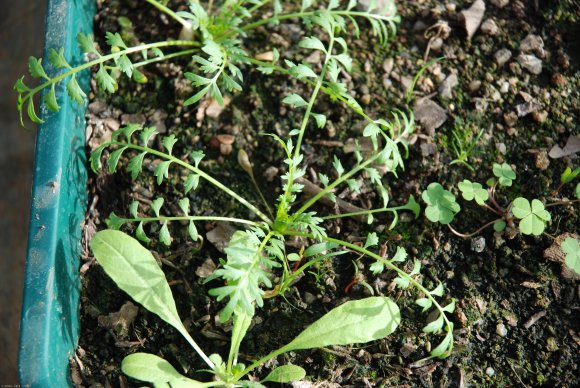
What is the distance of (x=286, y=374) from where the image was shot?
1625mm

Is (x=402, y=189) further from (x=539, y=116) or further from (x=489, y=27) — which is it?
A: (x=489, y=27)

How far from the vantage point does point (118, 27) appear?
213cm

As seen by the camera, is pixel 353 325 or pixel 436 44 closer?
pixel 353 325

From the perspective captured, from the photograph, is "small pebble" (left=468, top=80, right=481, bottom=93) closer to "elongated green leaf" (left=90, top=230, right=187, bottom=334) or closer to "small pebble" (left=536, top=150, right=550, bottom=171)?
"small pebble" (left=536, top=150, right=550, bottom=171)

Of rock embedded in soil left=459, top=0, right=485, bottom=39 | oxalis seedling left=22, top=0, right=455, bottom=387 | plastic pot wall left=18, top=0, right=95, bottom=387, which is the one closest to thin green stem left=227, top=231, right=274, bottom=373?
oxalis seedling left=22, top=0, right=455, bottom=387

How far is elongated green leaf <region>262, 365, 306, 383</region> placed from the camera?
161 centimetres

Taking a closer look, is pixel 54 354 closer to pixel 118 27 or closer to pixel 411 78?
pixel 118 27

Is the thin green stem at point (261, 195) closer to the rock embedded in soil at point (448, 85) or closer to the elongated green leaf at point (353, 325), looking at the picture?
the elongated green leaf at point (353, 325)

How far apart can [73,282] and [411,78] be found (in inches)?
48.4

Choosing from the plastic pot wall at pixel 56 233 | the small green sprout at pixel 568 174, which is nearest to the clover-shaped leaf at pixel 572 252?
the small green sprout at pixel 568 174

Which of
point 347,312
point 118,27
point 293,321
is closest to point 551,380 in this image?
point 347,312

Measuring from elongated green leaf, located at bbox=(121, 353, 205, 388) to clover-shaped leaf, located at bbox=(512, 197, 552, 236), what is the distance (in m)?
0.99

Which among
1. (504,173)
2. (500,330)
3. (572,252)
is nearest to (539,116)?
(504,173)

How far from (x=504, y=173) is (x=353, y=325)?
2.17 ft
